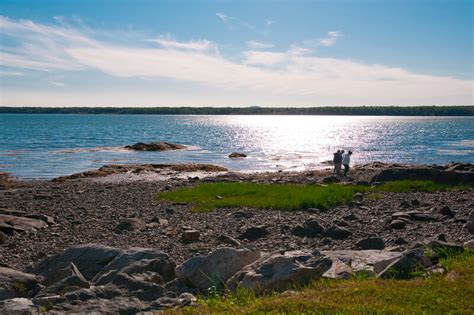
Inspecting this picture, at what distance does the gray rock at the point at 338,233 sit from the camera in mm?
16016

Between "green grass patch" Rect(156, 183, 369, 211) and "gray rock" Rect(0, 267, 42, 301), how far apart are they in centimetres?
1124

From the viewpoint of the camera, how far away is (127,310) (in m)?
8.79

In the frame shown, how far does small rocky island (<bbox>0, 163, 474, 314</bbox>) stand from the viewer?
9.42 m

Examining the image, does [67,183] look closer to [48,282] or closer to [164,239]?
[164,239]

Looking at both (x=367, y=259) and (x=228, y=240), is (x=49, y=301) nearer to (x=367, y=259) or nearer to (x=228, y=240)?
(x=367, y=259)

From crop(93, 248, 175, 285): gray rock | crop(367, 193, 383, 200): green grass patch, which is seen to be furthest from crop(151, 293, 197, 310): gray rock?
crop(367, 193, 383, 200): green grass patch

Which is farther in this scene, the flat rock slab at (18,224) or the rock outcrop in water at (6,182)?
the rock outcrop in water at (6,182)

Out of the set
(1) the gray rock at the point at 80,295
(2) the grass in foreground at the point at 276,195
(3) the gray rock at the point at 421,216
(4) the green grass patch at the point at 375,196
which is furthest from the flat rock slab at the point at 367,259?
(4) the green grass patch at the point at 375,196

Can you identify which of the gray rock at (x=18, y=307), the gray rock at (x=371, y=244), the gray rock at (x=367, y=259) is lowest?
the gray rock at (x=371, y=244)

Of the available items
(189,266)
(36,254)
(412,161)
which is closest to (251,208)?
(36,254)

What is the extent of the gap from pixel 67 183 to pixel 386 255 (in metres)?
30.1

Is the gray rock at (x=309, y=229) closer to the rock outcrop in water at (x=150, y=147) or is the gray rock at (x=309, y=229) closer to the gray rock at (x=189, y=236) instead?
the gray rock at (x=189, y=236)

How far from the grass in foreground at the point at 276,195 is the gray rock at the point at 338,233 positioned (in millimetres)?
5386

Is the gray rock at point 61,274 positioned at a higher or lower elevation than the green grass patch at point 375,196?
higher
